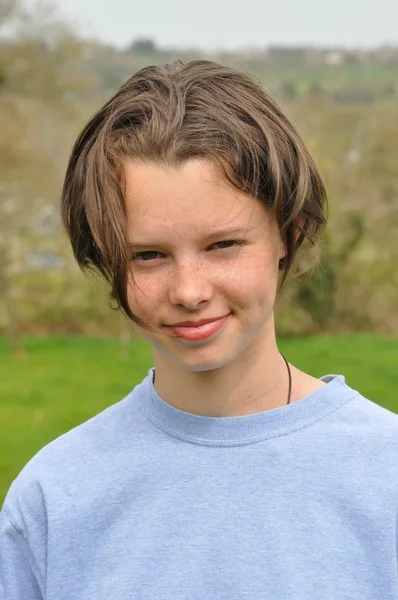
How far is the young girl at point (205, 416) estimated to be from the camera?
136cm

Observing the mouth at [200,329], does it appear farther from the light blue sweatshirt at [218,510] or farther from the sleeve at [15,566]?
the sleeve at [15,566]

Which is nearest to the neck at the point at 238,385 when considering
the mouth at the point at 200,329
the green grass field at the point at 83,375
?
the mouth at the point at 200,329

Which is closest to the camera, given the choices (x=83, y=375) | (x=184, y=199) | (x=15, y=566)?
(x=184, y=199)

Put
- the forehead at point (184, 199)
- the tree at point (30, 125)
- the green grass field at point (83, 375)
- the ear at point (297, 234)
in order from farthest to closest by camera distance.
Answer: the tree at point (30, 125), the green grass field at point (83, 375), the ear at point (297, 234), the forehead at point (184, 199)

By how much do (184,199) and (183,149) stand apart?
8cm

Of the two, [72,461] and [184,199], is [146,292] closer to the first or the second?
[184,199]

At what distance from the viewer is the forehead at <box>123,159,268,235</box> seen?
1.34 m

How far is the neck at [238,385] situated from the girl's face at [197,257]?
8 cm

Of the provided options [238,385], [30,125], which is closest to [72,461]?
[238,385]

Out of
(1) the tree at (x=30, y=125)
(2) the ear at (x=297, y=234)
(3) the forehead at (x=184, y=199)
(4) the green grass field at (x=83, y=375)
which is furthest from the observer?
(1) the tree at (x=30, y=125)

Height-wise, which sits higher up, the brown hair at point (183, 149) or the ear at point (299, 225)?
the brown hair at point (183, 149)

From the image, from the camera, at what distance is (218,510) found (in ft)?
4.71

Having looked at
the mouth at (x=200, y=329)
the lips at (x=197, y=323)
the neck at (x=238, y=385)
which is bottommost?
the neck at (x=238, y=385)

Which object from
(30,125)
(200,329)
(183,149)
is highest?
(183,149)
